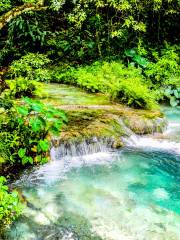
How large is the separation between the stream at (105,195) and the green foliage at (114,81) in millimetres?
1840

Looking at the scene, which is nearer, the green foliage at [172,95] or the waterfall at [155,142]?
the waterfall at [155,142]

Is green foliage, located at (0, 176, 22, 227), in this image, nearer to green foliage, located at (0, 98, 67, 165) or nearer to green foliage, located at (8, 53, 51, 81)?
green foliage, located at (0, 98, 67, 165)

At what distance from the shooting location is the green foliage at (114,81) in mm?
9281

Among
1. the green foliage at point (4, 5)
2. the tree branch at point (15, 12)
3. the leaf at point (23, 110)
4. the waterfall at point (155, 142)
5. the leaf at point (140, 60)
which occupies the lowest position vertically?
the waterfall at point (155, 142)

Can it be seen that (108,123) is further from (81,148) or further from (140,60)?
(140,60)

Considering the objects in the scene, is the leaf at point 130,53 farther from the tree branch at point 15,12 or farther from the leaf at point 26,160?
the leaf at point 26,160

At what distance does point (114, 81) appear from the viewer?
10.4 m

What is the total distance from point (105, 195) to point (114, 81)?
211 inches

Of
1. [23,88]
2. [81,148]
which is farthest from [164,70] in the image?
[81,148]

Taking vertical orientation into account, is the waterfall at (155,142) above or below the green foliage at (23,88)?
below

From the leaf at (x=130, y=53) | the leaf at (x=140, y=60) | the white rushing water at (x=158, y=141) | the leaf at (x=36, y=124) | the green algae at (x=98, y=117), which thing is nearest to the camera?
the leaf at (x=36, y=124)

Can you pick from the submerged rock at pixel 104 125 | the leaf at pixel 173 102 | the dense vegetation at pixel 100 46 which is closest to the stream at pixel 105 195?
the submerged rock at pixel 104 125

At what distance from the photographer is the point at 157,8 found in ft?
44.0

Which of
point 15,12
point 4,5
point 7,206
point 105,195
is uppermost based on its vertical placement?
point 4,5
